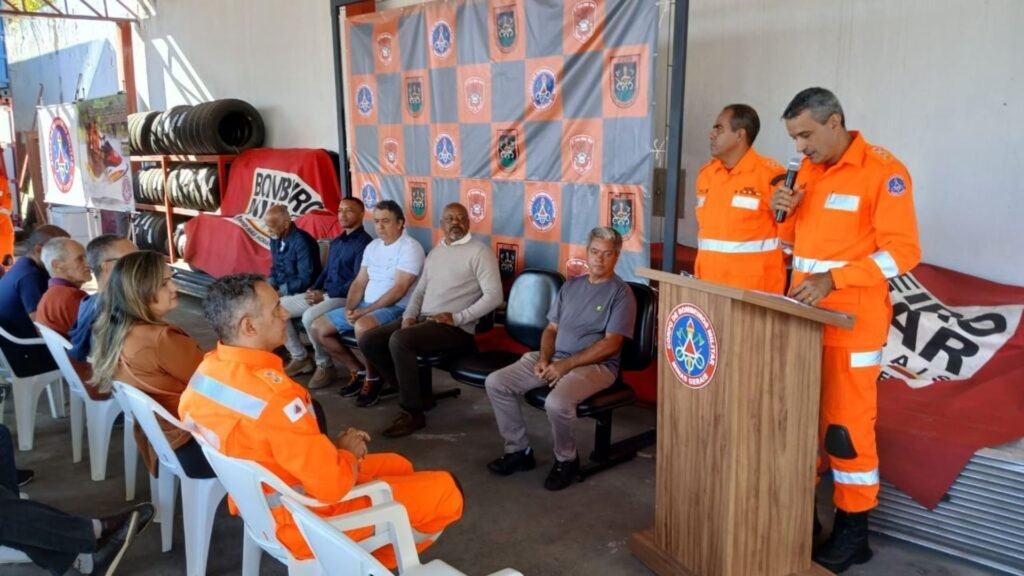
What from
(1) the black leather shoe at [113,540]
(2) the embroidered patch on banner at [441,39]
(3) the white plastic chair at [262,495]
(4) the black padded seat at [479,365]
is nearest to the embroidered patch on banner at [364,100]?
(2) the embroidered patch on banner at [441,39]

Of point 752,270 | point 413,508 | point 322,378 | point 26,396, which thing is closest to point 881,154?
point 752,270

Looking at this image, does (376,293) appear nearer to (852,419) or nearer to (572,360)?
(572,360)

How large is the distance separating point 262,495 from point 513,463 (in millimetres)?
1668

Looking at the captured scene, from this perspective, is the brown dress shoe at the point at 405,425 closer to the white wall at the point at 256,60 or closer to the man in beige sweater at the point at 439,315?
the man in beige sweater at the point at 439,315

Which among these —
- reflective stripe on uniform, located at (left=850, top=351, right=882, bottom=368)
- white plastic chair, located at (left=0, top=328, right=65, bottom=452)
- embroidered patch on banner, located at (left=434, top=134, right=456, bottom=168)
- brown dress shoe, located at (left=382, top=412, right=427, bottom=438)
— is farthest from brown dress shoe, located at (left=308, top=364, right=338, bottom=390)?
reflective stripe on uniform, located at (left=850, top=351, right=882, bottom=368)

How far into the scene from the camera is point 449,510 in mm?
2072

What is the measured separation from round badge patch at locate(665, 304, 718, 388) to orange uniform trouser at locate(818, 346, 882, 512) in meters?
0.46

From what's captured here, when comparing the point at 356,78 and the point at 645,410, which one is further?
the point at 356,78

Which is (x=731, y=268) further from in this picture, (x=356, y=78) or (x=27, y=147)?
(x=27, y=147)

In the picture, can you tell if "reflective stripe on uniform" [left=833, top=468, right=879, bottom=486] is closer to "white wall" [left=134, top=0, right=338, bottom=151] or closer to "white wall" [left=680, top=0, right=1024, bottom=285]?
"white wall" [left=680, top=0, right=1024, bottom=285]

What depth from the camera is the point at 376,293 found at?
4.46 m

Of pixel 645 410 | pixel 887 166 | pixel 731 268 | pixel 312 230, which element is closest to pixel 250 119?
pixel 312 230

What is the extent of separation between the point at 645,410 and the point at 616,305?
1.09 m

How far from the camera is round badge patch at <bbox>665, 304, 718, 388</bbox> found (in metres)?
2.12
